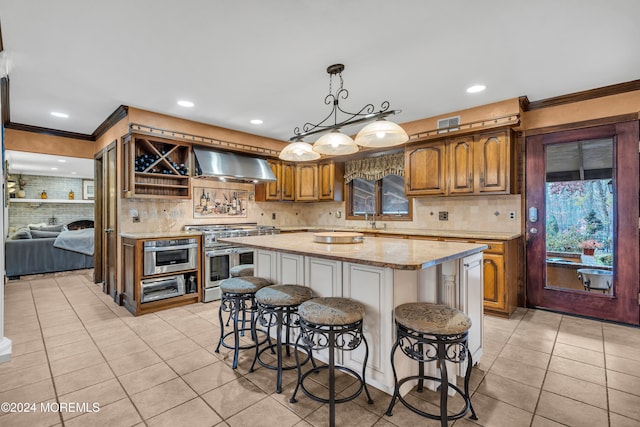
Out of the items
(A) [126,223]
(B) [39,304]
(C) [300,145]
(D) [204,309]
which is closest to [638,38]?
(C) [300,145]

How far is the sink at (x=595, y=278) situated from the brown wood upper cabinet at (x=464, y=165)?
3.83ft

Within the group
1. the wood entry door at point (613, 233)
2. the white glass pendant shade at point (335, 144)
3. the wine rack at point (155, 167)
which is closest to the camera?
the white glass pendant shade at point (335, 144)

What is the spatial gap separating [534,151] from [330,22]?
119 inches

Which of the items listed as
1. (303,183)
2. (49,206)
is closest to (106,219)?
(303,183)

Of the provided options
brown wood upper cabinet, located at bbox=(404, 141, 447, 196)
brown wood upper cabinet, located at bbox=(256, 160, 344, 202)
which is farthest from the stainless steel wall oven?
brown wood upper cabinet, located at bbox=(404, 141, 447, 196)

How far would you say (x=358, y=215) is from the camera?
5.71m

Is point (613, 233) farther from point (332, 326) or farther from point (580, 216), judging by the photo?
→ point (332, 326)

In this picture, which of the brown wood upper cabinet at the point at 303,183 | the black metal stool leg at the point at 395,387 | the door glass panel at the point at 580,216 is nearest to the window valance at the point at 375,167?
the brown wood upper cabinet at the point at 303,183

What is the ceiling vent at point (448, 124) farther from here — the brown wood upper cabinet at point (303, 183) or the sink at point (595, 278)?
the sink at point (595, 278)

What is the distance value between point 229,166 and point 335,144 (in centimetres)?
Answer: 238

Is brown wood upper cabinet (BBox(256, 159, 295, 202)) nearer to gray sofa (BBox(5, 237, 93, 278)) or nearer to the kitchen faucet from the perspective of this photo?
the kitchen faucet

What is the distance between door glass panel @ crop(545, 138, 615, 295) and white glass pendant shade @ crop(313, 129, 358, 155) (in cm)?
258

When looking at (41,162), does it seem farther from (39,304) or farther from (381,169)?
(381,169)

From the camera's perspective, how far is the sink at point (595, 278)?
11.0ft
